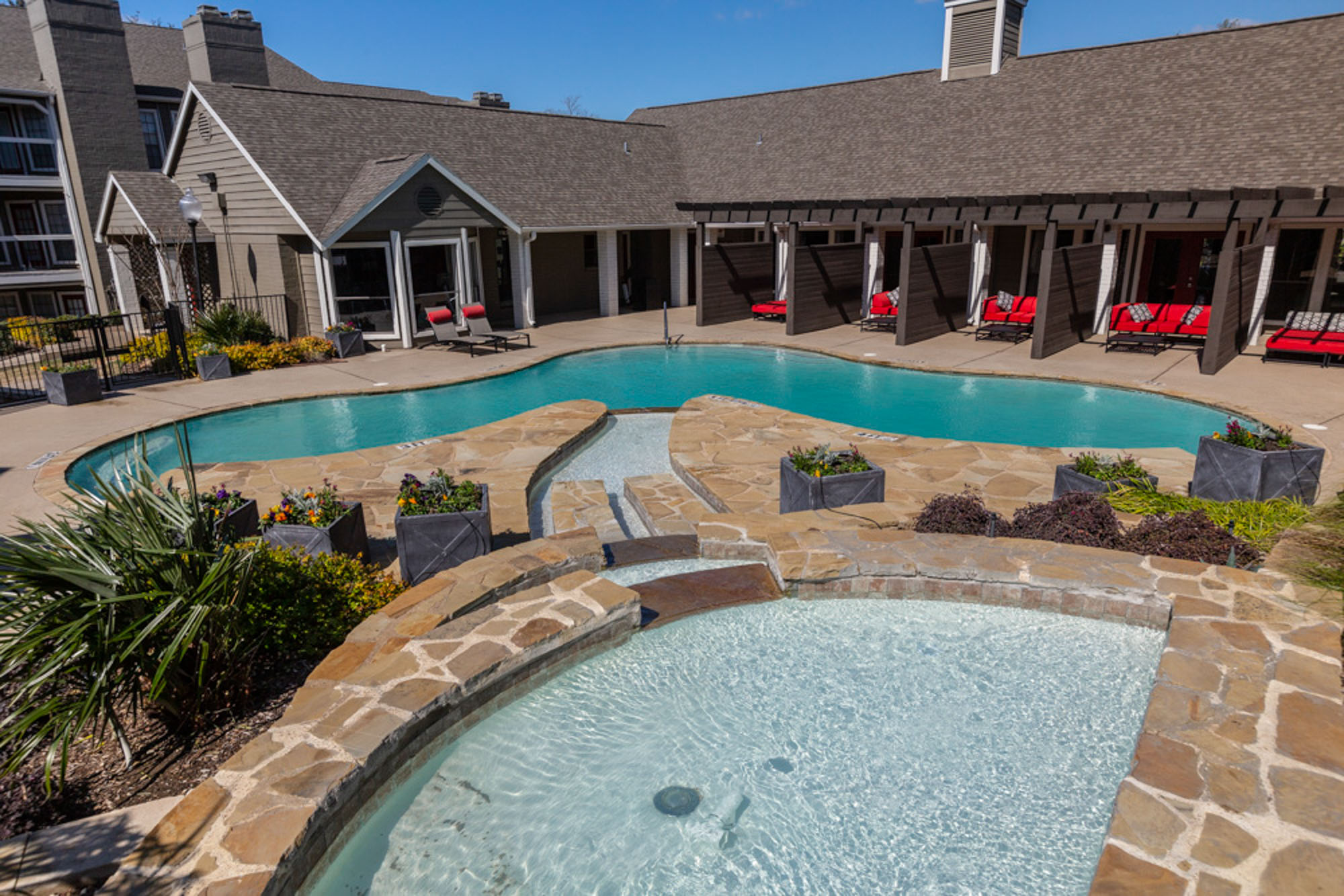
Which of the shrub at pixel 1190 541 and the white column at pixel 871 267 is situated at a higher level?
the white column at pixel 871 267

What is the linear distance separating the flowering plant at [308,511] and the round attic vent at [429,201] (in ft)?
45.2

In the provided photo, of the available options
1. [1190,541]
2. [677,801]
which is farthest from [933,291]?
[677,801]

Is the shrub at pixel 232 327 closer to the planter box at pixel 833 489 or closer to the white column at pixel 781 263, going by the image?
the white column at pixel 781 263

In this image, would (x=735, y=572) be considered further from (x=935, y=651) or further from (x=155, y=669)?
(x=155, y=669)

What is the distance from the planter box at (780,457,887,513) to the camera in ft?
28.1

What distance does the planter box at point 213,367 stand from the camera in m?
17.1

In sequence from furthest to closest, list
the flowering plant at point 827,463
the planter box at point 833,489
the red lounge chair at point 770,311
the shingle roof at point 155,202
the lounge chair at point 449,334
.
→ the red lounge chair at point 770,311 → the shingle roof at point 155,202 → the lounge chair at point 449,334 → the flowering plant at point 827,463 → the planter box at point 833,489

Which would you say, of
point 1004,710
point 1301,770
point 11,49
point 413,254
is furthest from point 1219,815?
point 11,49

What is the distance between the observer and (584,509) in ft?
31.1

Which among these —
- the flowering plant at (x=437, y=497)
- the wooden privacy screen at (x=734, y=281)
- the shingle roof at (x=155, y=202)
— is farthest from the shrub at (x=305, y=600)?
the shingle roof at (x=155, y=202)

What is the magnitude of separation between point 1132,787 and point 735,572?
3852mm

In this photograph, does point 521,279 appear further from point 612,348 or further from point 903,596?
point 903,596

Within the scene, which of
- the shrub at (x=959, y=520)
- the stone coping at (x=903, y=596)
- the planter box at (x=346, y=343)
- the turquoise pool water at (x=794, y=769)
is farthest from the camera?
the planter box at (x=346, y=343)

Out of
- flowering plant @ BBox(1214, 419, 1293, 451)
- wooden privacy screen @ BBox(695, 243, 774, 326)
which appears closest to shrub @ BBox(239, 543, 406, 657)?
flowering plant @ BBox(1214, 419, 1293, 451)
